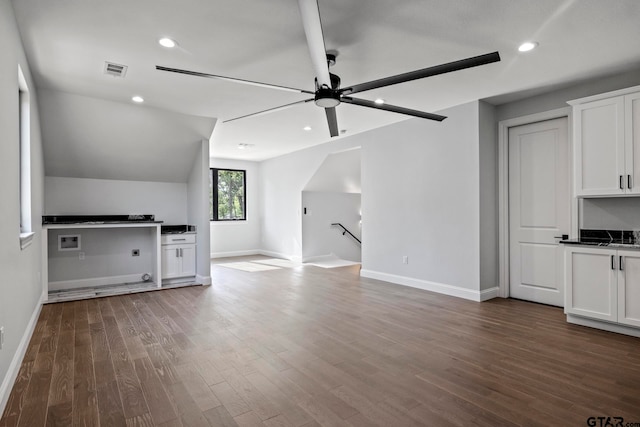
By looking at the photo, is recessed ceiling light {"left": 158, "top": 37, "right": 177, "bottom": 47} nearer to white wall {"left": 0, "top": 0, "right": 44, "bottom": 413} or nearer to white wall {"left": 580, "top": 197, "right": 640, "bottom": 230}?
white wall {"left": 0, "top": 0, "right": 44, "bottom": 413}

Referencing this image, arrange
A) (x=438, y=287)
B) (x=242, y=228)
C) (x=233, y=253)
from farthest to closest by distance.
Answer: (x=242, y=228) → (x=233, y=253) → (x=438, y=287)

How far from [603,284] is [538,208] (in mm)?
1306

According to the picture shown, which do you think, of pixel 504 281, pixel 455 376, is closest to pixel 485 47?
pixel 455 376

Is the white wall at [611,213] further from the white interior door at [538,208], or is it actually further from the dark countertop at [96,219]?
the dark countertop at [96,219]

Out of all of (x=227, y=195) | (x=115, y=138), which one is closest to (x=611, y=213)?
(x=115, y=138)

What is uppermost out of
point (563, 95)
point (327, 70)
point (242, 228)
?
point (563, 95)

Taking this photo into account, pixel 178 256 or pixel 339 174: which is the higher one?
pixel 339 174

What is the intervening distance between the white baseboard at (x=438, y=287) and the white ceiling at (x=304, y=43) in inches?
99.6

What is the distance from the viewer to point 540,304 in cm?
434

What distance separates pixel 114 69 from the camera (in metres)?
3.46

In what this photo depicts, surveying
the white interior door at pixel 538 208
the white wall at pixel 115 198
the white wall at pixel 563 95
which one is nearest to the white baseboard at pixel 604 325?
the white interior door at pixel 538 208

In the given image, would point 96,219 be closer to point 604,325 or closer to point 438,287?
point 438,287

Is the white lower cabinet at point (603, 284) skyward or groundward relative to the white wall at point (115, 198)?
groundward

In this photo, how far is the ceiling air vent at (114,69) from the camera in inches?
133
